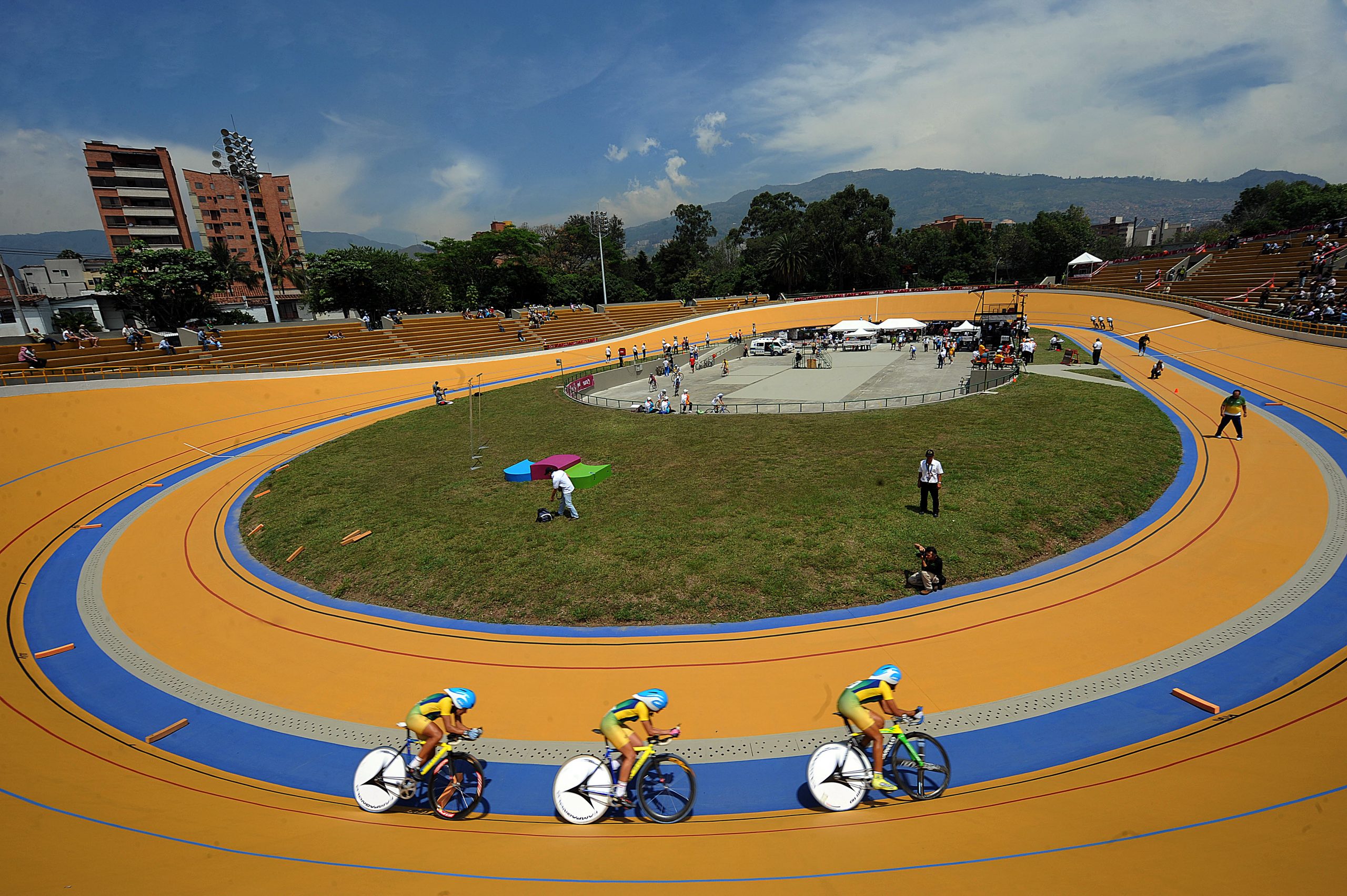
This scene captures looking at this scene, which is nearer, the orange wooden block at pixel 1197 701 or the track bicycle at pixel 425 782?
the track bicycle at pixel 425 782

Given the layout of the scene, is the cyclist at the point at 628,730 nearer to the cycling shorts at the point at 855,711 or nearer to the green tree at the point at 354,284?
the cycling shorts at the point at 855,711

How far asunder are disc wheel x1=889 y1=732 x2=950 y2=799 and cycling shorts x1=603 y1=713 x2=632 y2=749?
2.86m

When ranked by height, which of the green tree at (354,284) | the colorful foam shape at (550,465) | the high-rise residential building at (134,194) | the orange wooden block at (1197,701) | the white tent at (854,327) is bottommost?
the orange wooden block at (1197,701)

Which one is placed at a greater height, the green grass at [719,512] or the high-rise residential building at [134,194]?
the high-rise residential building at [134,194]

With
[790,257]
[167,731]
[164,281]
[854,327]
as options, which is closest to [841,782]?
[167,731]

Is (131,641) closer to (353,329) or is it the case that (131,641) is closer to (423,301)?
(353,329)

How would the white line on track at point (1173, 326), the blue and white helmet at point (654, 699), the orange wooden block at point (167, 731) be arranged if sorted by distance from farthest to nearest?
the white line on track at point (1173, 326) → the orange wooden block at point (167, 731) → the blue and white helmet at point (654, 699)

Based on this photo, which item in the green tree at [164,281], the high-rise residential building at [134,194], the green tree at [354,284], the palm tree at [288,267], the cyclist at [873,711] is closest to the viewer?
the cyclist at [873,711]

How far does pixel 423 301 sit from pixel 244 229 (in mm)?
56332

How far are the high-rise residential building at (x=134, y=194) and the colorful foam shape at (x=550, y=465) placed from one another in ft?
316

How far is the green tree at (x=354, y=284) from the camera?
166 feet

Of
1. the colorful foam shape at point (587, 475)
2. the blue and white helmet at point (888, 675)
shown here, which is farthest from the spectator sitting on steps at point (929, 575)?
the colorful foam shape at point (587, 475)

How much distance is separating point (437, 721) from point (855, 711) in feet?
14.7

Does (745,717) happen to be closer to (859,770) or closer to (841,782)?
(841,782)
